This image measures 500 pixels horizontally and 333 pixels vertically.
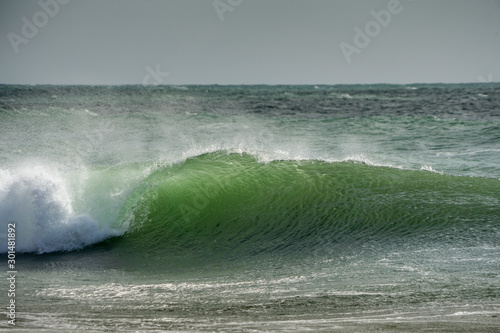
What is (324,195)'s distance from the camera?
8859 millimetres

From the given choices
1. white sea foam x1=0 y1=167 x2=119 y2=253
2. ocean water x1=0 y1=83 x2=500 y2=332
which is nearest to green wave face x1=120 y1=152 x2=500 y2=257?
ocean water x1=0 y1=83 x2=500 y2=332

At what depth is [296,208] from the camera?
8453 mm

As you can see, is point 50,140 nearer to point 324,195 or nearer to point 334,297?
point 324,195

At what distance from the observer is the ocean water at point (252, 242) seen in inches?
180

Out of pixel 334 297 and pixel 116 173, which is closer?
pixel 334 297

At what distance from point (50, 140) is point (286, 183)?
9.60 meters

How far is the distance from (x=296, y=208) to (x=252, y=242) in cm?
141

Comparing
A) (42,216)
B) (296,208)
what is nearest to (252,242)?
(296,208)

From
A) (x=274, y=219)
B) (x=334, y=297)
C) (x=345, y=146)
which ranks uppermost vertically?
(x=345, y=146)

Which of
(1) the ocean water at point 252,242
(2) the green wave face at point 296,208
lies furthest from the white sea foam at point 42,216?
(2) the green wave face at point 296,208

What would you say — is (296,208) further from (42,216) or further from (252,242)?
(42,216)

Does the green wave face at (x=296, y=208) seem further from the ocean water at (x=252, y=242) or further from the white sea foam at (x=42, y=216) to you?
the white sea foam at (x=42, y=216)

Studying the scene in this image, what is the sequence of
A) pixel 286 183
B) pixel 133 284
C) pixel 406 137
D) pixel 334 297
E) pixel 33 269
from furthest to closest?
pixel 406 137, pixel 286 183, pixel 33 269, pixel 133 284, pixel 334 297

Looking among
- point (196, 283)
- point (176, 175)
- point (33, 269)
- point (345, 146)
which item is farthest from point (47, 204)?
point (345, 146)
